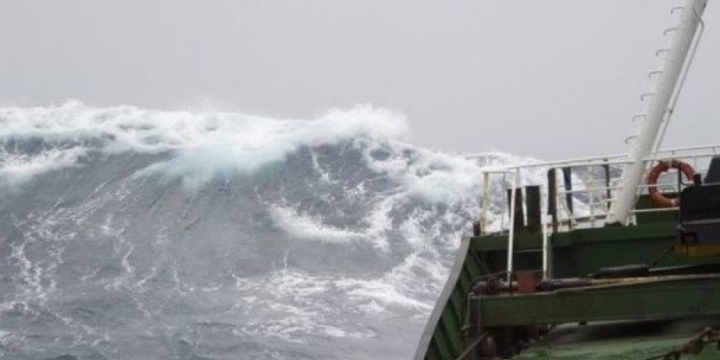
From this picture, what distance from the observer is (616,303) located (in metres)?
9.73

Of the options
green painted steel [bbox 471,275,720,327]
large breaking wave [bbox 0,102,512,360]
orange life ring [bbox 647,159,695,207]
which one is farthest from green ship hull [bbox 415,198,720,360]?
large breaking wave [bbox 0,102,512,360]

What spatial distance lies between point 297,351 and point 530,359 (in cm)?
2322

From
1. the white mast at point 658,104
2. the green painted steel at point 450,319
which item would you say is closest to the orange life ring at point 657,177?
the white mast at point 658,104

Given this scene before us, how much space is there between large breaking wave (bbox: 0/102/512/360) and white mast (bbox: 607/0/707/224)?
20.0 metres

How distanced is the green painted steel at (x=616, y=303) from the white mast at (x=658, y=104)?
10.7ft

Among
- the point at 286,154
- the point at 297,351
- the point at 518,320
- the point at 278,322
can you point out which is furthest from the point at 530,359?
the point at 286,154

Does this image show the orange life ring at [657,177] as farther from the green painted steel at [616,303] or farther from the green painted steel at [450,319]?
the green painted steel at [616,303]

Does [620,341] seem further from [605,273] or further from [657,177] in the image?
[657,177]

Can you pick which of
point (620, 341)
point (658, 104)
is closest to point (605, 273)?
point (620, 341)

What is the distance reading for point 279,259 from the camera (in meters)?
51.4

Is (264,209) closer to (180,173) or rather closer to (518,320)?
(180,173)

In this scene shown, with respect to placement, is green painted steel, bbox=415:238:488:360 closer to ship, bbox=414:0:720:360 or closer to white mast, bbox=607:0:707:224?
ship, bbox=414:0:720:360

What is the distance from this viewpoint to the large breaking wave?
3581 cm

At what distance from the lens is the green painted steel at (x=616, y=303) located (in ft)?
31.2
